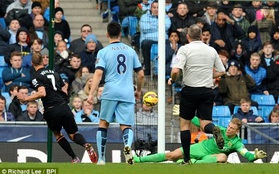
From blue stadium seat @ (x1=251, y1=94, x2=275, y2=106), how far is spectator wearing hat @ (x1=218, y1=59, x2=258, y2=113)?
0.19m

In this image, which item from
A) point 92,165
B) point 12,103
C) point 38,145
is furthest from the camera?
point 12,103

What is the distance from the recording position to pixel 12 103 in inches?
802

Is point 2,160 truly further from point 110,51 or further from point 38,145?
point 110,51

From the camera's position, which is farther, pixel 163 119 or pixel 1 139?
pixel 1 139

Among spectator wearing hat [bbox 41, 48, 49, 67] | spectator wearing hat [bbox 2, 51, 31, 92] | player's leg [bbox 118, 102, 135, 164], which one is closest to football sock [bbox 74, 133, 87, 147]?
player's leg [bbox 118, 102, 135, 164]

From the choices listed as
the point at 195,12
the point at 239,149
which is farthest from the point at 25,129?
the point at 195,12

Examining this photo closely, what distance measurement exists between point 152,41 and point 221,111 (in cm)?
191

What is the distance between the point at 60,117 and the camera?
55.6ft

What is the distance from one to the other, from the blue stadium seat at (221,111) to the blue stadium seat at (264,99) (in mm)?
1042

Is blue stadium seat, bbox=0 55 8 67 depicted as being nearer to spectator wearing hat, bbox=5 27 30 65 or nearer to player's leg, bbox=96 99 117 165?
spectator wearing hat, bbox=5 27 30 65

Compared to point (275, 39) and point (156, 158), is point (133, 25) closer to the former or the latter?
point (275, 39)

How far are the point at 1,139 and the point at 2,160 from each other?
409 mm

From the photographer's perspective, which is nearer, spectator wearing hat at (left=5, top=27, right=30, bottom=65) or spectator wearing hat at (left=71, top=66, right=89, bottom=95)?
spectator wearing hat at (left=71, top=66, right=89, bottom=95)

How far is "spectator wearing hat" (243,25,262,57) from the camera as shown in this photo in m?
23.2
